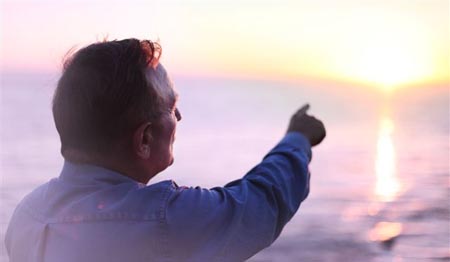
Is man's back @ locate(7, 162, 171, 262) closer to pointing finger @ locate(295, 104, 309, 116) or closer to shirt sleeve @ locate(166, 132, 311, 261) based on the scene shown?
shirt sleeve @ locate(166, 132, 311, 261)

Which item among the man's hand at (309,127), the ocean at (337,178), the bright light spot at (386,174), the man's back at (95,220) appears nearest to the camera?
the man's back at (95,220)

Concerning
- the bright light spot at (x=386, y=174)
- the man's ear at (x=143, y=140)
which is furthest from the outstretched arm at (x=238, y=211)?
the bright light spot at (x=386, y=174)

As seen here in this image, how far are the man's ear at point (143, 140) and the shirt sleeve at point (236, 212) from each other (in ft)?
0.38

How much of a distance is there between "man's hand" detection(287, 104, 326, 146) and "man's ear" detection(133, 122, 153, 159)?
449 millimetres

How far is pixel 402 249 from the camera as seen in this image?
4.83m

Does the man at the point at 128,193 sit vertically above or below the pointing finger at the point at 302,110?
below

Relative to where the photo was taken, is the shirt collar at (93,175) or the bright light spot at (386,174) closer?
the shirt collar at (93,175)

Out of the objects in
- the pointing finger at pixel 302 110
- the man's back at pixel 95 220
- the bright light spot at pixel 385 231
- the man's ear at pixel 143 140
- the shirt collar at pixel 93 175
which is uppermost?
the pointing finger at pixel 302 110

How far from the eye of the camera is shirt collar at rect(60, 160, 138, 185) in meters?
1.48

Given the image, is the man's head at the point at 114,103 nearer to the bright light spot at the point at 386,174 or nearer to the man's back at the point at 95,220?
the man's back at the point at 95,220

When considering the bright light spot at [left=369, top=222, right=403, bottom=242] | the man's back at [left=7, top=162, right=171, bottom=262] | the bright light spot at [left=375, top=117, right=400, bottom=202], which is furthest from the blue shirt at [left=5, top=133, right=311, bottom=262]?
the bright light spot at [left=375, top=117, right=400, bottom=202]

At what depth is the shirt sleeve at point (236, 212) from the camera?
4.71ft

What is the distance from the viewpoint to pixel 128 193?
1.47m

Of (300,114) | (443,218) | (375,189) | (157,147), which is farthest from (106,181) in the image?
(375,189)
